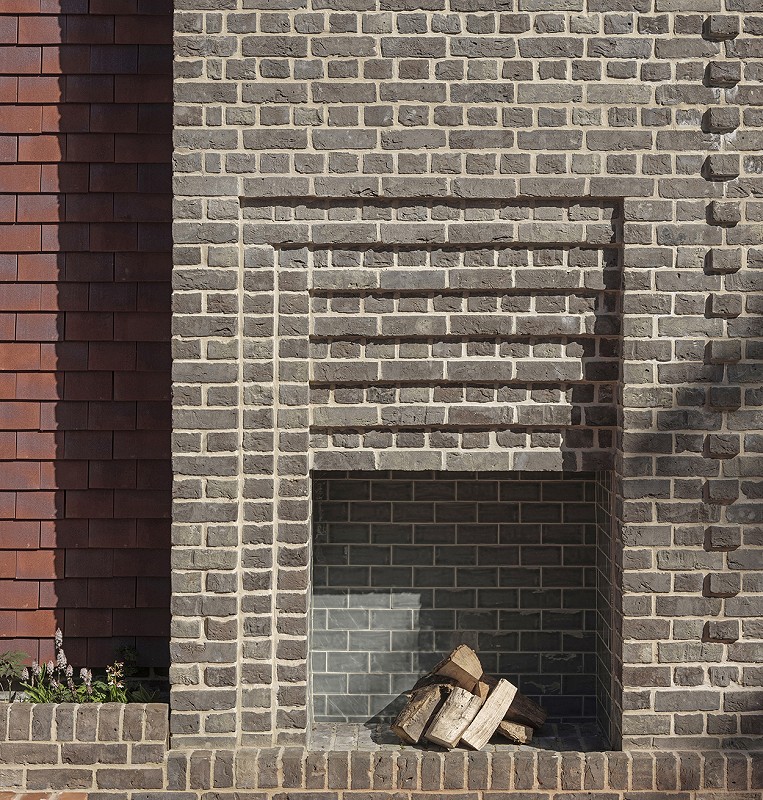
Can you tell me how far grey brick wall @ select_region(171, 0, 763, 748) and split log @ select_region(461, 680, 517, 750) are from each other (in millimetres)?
531

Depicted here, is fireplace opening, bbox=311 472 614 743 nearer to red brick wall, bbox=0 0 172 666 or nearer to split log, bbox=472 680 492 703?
split log, bbox=472 680 492 703

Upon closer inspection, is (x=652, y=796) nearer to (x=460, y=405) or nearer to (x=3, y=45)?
(x=460, y=405)

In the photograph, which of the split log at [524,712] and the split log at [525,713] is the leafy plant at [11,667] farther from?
the split log at [525,713]

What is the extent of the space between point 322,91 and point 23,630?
324cm

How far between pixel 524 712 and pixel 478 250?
231cm

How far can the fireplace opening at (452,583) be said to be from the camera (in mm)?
4180

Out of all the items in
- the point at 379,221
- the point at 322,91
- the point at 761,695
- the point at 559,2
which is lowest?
the point at 761,695

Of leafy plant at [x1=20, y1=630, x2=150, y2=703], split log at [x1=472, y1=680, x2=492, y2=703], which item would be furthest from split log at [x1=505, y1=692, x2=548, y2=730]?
leafy plant at [x1=20, y1=630, x2=150, y2=703]

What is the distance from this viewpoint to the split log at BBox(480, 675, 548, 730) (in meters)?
3.91

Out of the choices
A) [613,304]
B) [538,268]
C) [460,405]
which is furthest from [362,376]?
[613,304]

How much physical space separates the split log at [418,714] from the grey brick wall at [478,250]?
474mm

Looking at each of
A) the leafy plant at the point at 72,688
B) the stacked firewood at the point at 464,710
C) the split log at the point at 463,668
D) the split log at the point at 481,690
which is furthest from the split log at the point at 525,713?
the leafy plant at the point at 72,688

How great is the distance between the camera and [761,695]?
3.60m

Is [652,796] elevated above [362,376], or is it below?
below
